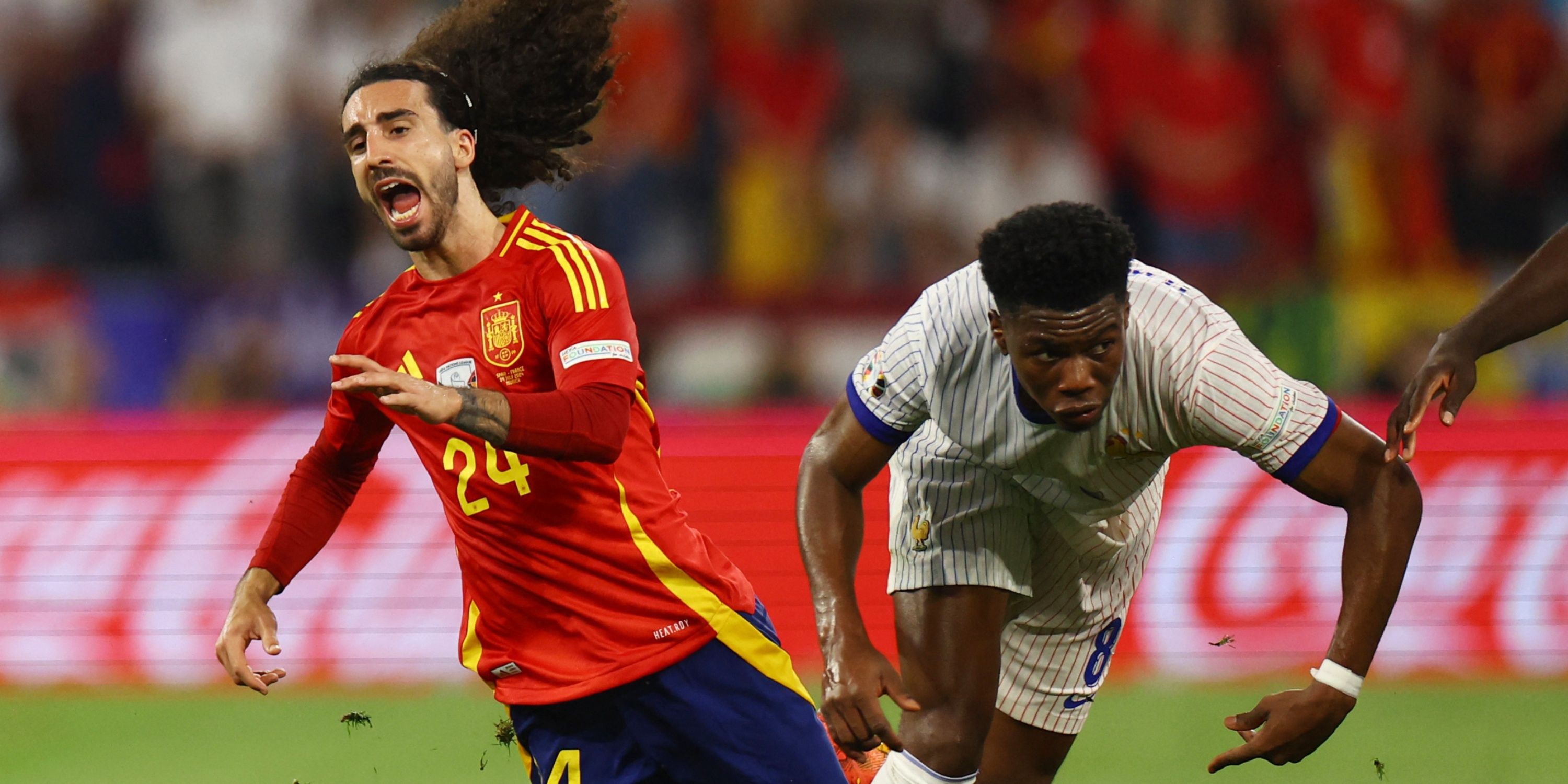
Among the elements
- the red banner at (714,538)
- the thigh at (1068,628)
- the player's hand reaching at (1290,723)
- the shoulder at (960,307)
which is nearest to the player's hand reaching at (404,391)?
the shoulder at (960,307)

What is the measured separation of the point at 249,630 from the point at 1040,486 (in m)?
2.04

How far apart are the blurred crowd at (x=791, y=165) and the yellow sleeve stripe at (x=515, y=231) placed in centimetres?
609

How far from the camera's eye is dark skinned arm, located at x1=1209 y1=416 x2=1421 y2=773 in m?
4.34

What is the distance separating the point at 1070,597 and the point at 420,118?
227cm

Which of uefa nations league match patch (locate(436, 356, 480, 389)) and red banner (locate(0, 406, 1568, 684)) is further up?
uefa nations league match patch (locate(436, 356, 480, 389))

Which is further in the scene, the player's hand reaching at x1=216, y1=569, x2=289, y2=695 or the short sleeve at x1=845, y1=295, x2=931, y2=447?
the short sleeve at x1=845, y1=295, x2=931, y2=447

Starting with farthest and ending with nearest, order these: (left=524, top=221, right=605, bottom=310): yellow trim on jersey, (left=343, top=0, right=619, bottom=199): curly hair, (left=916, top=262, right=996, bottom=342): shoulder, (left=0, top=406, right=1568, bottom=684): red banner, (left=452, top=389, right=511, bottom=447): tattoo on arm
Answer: (left=0, top=406, right=1568, bottom=684): red banner → (left=343, top=0, right=619, bottom=199): curly hair → (left=916, top=262, right=996, bottom=342): shoulder → (left=524, top=221, right=605, bottom=310): yellow trim on jersey → (left=452, top=389, right=511, bottom=447): tattoo on arm

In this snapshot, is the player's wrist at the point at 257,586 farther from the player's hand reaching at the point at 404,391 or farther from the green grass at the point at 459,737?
the green grass at the point at 459,737

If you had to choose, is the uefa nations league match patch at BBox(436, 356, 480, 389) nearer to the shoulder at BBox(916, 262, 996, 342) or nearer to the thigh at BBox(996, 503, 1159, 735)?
the shoulder at BBox(916, 262, 996, 342)

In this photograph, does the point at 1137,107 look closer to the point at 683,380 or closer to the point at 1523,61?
the point at 1523,61

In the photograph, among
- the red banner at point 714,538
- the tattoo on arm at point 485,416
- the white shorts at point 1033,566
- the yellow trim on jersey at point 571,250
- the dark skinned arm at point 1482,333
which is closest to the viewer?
the tattoo on arm at point 485,416

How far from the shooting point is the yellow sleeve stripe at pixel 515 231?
169 inches

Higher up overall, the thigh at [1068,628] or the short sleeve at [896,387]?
the short sleeve at [896,387]

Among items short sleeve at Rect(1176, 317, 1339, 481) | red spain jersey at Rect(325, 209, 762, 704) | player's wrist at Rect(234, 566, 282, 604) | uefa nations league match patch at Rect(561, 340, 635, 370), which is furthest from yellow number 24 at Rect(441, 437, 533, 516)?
short sleeve at Rect(1176, 317, 1339, 481)
